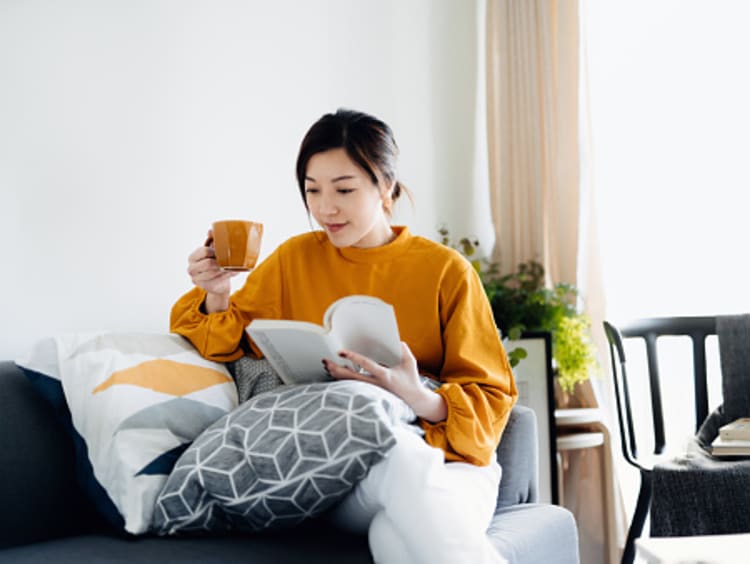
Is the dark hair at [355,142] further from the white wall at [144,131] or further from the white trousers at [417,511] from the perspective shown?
the white trousers at [417,511]

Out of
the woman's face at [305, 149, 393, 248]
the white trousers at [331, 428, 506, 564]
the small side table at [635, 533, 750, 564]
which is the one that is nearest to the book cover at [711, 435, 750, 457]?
the small side table at [635, 533, 750, 564]

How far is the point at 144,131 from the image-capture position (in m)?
1.91

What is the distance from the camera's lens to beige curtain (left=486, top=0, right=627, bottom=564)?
2.77 metres

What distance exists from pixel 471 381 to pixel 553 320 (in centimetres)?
114

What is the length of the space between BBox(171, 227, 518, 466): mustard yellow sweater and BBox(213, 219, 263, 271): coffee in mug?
16 centimetres

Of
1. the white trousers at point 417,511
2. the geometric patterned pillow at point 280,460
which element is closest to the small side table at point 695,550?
the white trousers at point 417,511

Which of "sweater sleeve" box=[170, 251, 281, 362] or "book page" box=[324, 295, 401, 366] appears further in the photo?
"sweater sleeve" box=[170, 251, 281, 362]

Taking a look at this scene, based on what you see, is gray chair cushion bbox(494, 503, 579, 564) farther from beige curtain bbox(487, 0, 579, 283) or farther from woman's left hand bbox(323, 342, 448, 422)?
beige curtain bbox(487, 0, 579, 283)

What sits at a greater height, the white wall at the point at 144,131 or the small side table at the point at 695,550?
the white wall at the point at 144,131

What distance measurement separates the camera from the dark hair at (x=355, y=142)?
1677 millimetres

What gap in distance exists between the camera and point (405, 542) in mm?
1188

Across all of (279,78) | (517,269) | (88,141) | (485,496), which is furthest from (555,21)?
(485,496)

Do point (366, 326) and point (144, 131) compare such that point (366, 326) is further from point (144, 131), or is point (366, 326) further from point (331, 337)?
point (144, 131)

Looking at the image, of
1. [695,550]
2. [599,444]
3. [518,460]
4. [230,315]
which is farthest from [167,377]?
[599,444]
